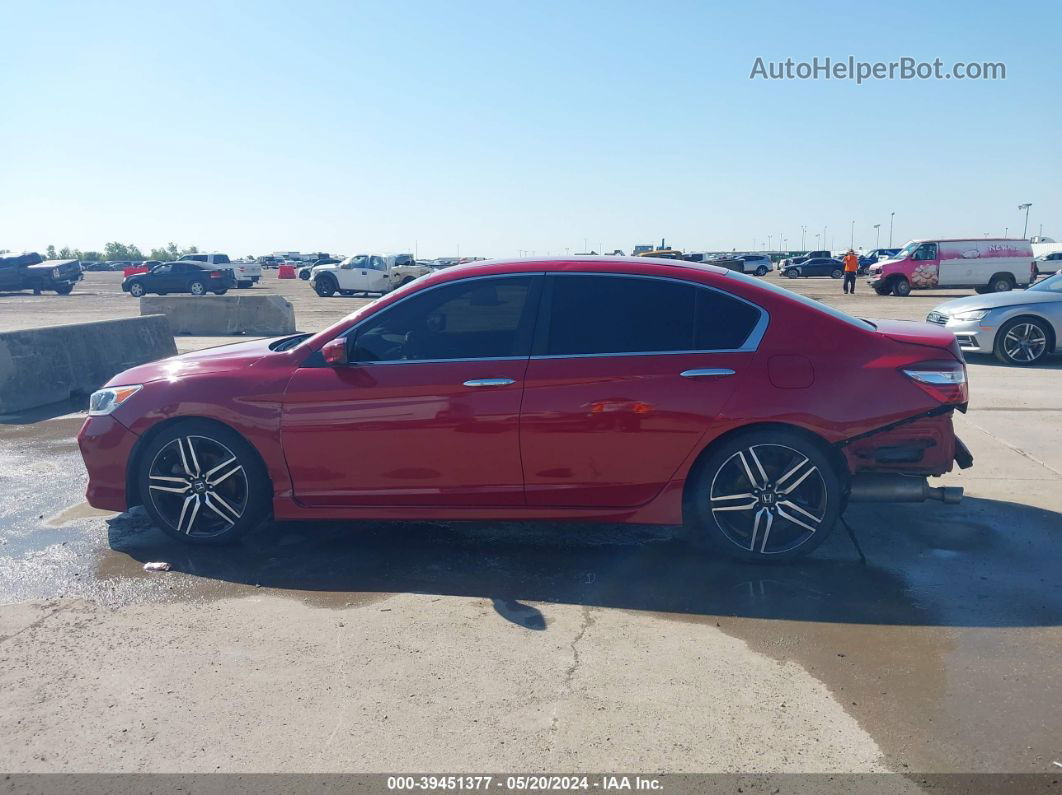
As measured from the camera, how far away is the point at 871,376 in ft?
15.6

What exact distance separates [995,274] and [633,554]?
30987 mm

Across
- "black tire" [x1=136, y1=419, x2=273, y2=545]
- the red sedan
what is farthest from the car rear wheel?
"black tire" [x1=136, y1=419, x2=273, y2=545]

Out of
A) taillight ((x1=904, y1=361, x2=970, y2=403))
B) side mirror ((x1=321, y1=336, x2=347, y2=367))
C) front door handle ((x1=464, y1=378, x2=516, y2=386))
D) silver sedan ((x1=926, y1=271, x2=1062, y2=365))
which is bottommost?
silver sedan ((x1=926, y1=271, x2=1062, y2=365))

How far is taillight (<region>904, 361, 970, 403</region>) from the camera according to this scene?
4.76 m

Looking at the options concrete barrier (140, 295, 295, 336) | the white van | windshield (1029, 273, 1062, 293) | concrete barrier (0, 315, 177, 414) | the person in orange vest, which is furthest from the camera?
the person in orange vest

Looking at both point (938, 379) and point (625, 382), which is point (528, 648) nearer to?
point (625, 382)

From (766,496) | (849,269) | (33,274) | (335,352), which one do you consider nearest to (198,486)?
(335,352)

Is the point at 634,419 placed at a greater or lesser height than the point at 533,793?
greater

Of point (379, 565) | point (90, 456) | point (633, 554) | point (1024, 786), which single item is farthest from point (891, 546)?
point (90, 456)

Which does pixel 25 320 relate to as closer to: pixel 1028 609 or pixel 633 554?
pixel 633 554

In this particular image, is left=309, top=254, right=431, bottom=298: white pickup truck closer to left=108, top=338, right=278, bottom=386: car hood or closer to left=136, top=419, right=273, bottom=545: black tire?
left=108, top=338, right=278, bottom=386: car hood

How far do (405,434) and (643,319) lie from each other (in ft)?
4.83

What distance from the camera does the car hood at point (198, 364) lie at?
203 inches

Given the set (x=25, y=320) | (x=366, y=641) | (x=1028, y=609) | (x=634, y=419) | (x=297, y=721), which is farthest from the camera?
(x=25, y=320)
